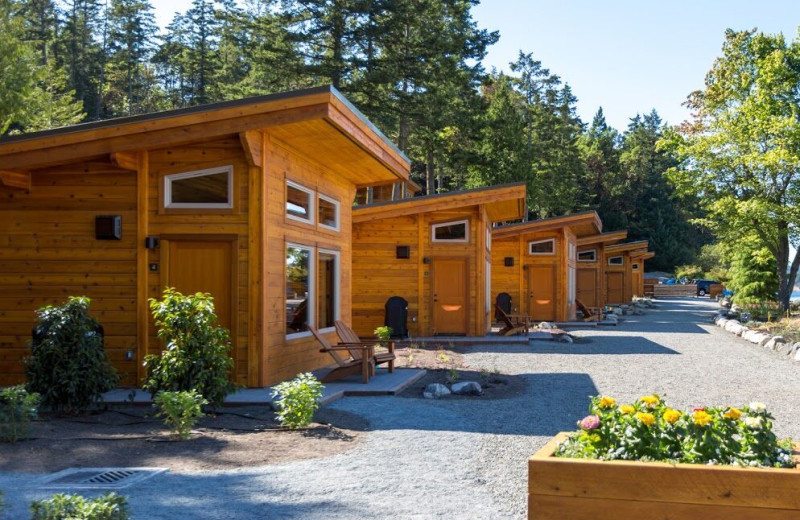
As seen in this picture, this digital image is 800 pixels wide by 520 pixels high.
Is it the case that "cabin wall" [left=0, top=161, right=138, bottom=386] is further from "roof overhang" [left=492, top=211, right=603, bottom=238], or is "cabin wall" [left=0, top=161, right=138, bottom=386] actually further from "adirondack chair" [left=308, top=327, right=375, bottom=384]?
"roof overhang" [left=492, top=211, right=603, bottom=238]

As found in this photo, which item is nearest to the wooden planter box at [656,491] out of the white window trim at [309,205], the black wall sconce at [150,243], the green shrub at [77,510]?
the green shrub at [77,510]

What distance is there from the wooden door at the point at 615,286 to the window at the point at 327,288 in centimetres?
2840

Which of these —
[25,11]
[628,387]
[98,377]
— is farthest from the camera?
[25,11]

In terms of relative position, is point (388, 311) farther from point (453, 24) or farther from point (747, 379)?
point (453, 24)

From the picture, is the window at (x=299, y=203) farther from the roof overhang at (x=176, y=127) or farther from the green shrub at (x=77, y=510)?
the green shrub at (x=77, y=510)

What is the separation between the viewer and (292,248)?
10.3 metres

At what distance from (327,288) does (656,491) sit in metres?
8.85

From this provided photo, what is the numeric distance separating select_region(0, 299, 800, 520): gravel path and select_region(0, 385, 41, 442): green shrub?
1226mm

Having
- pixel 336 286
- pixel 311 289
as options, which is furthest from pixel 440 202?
pixel 311 289

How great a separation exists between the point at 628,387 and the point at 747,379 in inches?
94.1

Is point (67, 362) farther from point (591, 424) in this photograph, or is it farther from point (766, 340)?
point (766, 340)

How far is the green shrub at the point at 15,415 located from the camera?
21.0 ft

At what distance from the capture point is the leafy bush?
3.58 m

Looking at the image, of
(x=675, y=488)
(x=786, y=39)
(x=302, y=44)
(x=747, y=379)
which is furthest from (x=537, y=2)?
(x=786, y=39)
